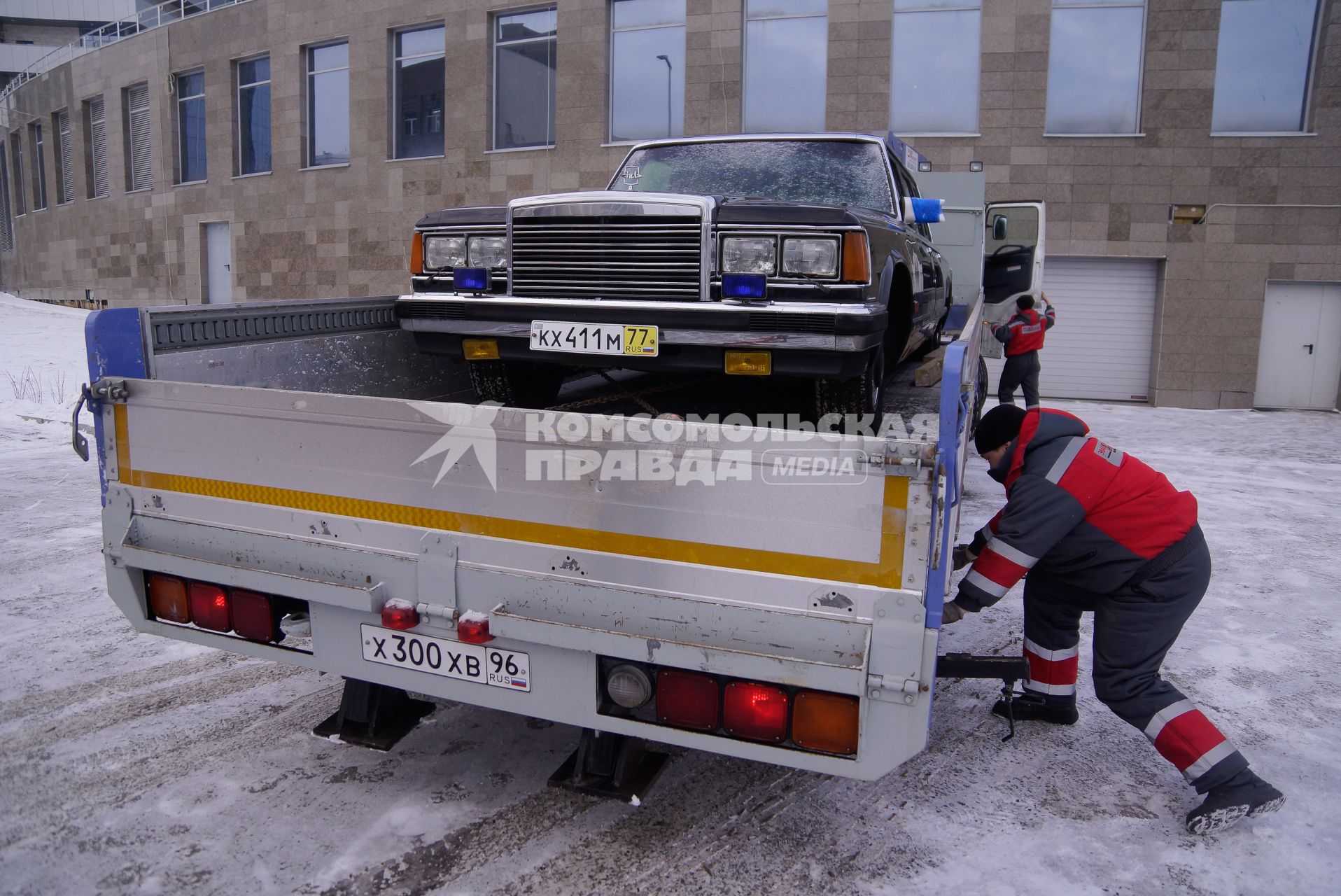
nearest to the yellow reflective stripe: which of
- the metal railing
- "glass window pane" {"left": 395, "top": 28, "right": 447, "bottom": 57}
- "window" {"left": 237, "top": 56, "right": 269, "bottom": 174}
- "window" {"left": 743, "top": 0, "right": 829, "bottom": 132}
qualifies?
"window" {"left": 743, "top": 0, "right": 829, "bottom": 132}

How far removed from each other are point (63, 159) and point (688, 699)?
32.5 meters

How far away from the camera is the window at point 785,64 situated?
49.0ft

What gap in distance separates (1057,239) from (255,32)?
17.0 m

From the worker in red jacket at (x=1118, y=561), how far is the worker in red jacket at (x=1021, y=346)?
7.69 meters

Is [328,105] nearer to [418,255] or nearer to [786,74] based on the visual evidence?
[786,74]

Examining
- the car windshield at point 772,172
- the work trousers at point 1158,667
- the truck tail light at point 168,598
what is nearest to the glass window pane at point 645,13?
the car windshield at point 772,172

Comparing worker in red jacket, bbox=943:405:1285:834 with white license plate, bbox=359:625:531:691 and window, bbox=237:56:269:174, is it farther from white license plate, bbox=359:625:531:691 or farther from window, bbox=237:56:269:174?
window, bbox=237:56:269:174

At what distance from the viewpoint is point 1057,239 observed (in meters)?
14.2

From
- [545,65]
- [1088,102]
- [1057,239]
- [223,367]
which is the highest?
[545,65]

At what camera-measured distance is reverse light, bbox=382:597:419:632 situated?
2.65 meters

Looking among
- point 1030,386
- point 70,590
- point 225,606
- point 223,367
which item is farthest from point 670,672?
point 1030,386

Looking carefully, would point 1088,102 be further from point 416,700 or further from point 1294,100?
point 416,700

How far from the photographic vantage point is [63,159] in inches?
1092

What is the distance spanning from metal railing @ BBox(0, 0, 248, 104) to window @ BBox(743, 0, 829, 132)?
1205 centimetres
